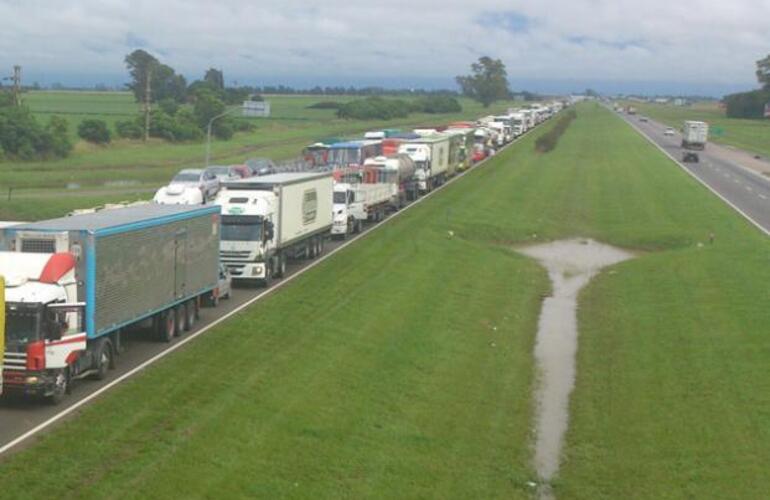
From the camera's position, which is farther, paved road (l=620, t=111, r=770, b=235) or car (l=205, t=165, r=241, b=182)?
paved road (l=620, t=111, r=770, b=235)

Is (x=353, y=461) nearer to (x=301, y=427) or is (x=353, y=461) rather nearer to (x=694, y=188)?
(x=301, y=427)

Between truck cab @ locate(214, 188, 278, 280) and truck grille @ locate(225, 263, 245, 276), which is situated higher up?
truck cab @ locate(214, 188, 278, 280)

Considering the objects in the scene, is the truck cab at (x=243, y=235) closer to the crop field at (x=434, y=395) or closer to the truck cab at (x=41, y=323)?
the crop field at (x=434, y=395)

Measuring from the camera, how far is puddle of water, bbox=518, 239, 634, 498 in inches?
865

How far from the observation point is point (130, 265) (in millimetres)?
24656

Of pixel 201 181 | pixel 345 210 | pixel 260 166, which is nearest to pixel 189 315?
pixel 345 210

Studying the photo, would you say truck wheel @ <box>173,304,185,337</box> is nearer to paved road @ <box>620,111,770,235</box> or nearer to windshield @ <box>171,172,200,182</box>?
windshield @ <box>171,172,200,182</box>

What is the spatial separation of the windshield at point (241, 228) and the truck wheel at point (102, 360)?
38.3 ft

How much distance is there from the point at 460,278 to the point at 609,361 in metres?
12.3

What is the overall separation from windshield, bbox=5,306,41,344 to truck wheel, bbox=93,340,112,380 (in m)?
2.67

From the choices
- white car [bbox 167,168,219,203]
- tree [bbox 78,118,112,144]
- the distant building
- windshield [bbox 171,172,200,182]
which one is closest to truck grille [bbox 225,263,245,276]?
white car [bbox 167,168,219,203]

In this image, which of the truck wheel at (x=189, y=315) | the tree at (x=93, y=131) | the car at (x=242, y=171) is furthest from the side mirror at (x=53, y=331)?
the tree at (x=93, y=131)

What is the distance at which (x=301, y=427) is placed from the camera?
824 inches

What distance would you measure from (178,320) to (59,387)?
7.41 m
